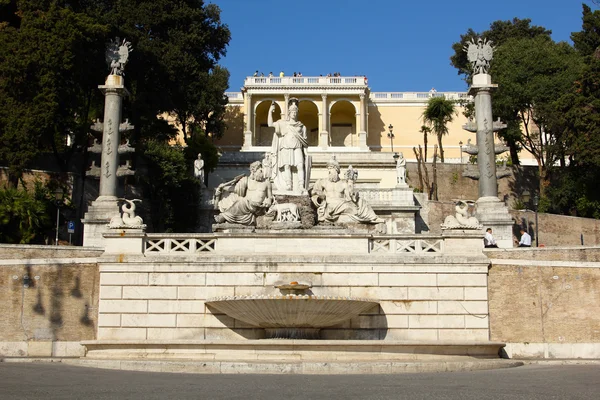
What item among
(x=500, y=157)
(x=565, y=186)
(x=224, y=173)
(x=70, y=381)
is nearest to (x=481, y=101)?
(x=565, y=186)

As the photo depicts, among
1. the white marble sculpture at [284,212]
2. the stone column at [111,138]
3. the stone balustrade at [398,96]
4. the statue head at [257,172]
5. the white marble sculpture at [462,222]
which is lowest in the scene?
the white marble sculpture at [462,222]

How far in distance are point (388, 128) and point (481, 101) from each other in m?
32.0

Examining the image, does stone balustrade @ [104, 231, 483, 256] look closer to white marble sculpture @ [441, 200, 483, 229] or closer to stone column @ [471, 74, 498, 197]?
white marble sculpture @ [441, 200, 483, 229]

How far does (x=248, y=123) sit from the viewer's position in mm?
57312

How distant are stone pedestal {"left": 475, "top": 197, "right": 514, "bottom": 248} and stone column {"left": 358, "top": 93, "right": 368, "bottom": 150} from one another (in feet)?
92.8

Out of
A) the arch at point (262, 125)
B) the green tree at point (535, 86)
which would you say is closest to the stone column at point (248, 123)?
the arch at point (262, 125)

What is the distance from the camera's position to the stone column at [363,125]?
5766cm

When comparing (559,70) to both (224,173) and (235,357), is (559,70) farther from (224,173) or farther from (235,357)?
(235,357)

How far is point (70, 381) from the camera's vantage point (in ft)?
46.4

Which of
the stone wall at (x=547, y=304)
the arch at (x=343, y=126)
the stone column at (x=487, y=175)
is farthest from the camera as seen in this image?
the arch at (x=343, y=126)

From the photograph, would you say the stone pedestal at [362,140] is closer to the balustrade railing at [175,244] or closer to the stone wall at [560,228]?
the stone wall at [560,228]

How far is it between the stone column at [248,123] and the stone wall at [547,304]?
36603 millimetres

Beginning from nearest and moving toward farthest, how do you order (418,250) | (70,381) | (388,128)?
(70,381), (418,250), (388,128)

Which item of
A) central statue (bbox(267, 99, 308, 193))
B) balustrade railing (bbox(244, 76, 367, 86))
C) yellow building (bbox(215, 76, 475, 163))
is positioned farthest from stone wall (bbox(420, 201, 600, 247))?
balustrade railing (bbox(244, 76, 367, 86))
